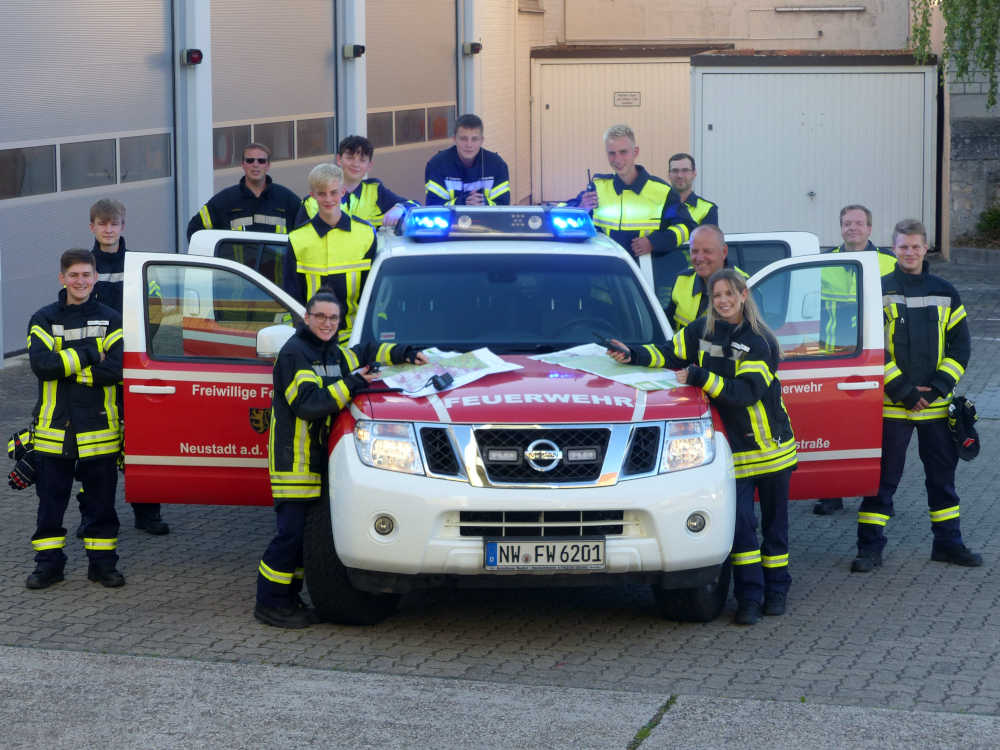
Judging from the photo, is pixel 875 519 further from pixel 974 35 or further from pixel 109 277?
pixel 974 35

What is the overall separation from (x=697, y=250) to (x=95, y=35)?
8974 mm

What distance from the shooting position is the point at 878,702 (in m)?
6.07

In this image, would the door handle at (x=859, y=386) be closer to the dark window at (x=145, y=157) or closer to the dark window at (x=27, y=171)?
the dark window at (x=27, y=171)

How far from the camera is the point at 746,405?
7109 mm

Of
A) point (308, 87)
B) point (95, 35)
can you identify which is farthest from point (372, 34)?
point (95, 35)

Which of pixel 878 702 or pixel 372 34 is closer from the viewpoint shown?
pixel 878 702

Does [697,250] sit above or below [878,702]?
above

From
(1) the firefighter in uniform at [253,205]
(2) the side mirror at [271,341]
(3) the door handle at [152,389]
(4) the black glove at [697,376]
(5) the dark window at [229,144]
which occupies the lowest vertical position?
(3) the door handle at [152,389]

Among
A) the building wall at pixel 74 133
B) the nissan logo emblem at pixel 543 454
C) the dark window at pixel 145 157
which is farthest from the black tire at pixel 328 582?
the dark window at pixel 145 157

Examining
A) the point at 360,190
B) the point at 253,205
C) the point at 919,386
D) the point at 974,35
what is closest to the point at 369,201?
the point at 360,190

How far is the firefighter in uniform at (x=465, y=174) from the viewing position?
34.8 ft

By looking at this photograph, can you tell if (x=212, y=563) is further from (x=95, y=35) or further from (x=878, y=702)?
(x=95, y=35)

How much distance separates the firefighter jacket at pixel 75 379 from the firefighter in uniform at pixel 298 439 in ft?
3.18

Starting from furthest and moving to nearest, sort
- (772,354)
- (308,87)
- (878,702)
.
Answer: (308,87)
(772,354)
(878,702)
